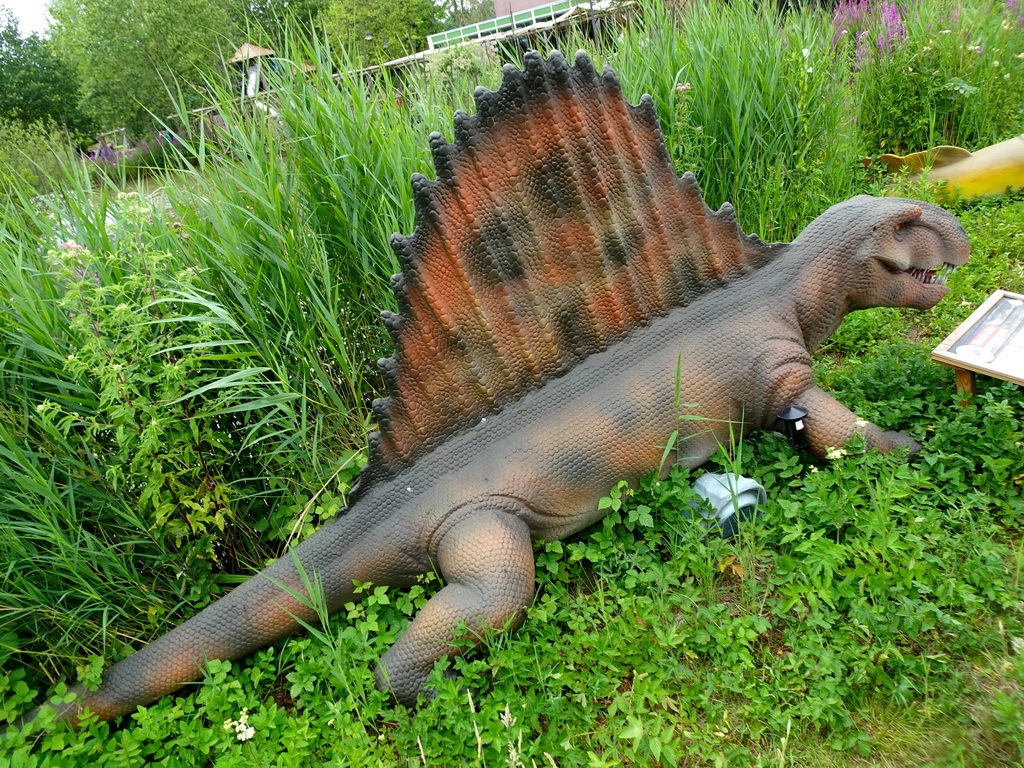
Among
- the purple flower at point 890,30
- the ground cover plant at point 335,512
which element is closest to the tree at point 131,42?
the purple flower at point 890,30

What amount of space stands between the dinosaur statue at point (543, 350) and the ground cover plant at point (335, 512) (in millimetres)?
120

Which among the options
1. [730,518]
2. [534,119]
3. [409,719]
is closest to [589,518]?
[730,518]

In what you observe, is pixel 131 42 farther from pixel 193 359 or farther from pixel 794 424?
pixel 794 424

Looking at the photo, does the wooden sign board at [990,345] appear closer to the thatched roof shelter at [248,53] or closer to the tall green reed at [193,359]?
the tall green reed at [193,359]

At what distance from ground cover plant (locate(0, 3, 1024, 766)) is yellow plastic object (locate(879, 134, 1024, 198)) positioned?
196 centimetres

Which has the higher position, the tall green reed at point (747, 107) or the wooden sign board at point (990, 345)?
the tall green reed at point (747, 107)

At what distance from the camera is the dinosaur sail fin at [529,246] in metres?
1.94

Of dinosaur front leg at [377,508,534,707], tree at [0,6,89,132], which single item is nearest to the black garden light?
dinosaur front leg at [377,508,534,707]

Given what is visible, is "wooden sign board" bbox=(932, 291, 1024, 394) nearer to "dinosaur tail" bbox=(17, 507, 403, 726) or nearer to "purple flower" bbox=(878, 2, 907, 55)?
"dinosaur tail" bbox=(17, 507, 403, 726)

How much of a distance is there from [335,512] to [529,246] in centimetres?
106

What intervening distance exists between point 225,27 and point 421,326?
23.2 meters

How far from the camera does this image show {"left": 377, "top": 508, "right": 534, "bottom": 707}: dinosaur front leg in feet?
6.31

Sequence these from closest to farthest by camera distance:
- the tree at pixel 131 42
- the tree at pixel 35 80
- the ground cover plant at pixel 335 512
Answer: the ground cover plant at pixel 335 512, the tree at pixel 131 42, the tree at pixel 35 80

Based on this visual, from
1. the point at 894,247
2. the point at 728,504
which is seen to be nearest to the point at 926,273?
the point at 894,247
